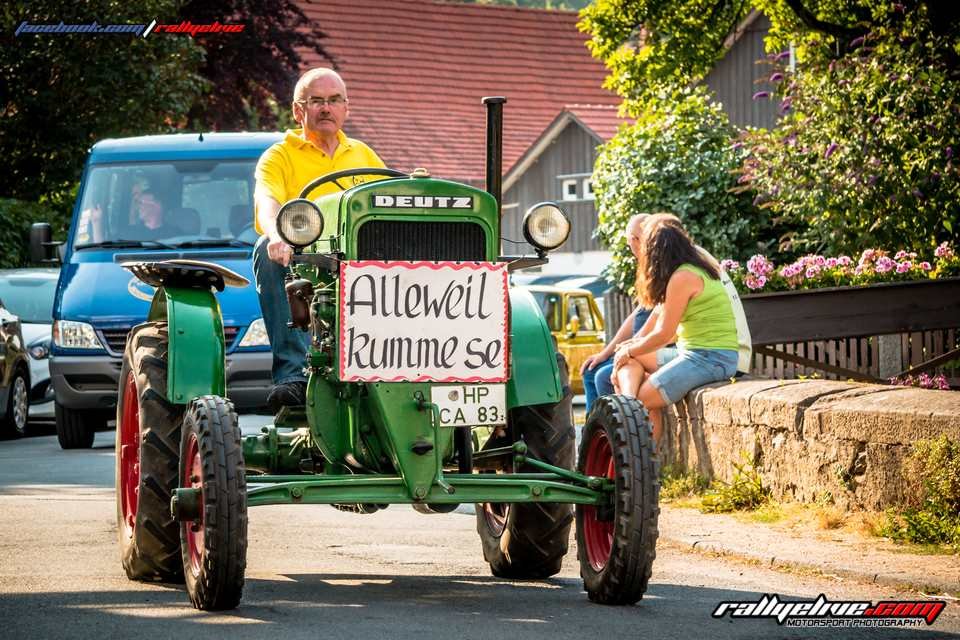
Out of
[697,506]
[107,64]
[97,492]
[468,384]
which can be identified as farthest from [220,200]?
[107,64]

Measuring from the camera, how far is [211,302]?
26.6ft

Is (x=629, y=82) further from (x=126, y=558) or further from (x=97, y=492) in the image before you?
(x=126, y=558)

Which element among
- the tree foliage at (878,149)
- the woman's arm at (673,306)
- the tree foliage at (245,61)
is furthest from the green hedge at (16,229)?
the woman's arm at (673,306)

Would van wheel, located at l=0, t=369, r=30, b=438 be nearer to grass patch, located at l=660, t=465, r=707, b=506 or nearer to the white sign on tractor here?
grass patch, located at l=660, t=465, r=707, b=506

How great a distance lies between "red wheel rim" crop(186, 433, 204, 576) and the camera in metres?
6.88

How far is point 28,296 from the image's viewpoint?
21109 mm

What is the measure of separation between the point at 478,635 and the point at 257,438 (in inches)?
70.2

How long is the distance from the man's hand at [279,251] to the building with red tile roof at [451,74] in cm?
4106

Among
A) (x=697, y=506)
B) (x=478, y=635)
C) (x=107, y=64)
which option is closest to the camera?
(x=478, y=635)

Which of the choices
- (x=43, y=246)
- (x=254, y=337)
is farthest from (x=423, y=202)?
(x=43, y=246)

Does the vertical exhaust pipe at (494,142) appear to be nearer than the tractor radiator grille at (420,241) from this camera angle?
No

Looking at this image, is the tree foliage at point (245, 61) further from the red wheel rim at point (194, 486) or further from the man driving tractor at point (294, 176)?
the red wheel rim at point (194, 486)

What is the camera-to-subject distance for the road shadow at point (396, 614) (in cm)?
648

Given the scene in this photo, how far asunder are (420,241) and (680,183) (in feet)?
49.9
